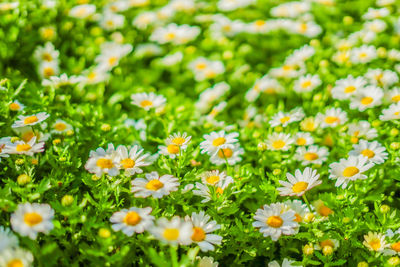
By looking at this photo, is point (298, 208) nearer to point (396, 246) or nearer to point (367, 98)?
point (396, 246)

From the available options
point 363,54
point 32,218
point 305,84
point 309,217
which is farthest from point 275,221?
point 363,54

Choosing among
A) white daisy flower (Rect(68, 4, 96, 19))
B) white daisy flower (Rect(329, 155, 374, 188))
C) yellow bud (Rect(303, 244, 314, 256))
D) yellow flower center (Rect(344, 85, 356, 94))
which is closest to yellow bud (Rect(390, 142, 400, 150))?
white daisy flower (Rect(329, 155, 374, 188))

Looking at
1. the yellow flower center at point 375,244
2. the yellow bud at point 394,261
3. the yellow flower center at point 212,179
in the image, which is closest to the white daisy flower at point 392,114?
the yellow flower center at point 375,244

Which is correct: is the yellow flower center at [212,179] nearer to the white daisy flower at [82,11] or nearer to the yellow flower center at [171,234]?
the yellow flower center at [171,234]

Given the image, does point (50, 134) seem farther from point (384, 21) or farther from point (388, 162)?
point (384, 21)

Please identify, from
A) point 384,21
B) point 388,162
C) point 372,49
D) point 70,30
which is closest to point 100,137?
point 388,162

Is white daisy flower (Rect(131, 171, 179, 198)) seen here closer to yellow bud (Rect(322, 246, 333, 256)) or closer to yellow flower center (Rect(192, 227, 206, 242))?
yellow flower center (Rect(192, 227, 206, 242))
